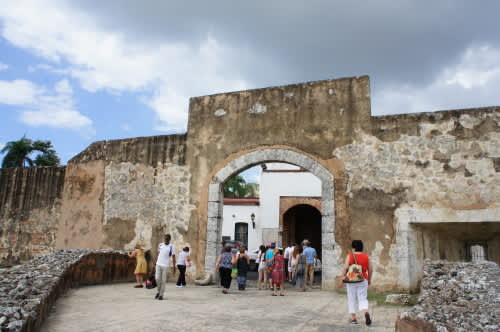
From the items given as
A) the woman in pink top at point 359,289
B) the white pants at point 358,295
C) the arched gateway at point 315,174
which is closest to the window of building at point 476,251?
the arched gateway at point 315,174

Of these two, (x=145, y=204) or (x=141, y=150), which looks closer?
(x=145, y=204)

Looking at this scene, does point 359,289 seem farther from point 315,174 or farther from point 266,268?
point 266,268

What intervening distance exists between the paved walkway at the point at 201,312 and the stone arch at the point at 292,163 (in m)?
1.15

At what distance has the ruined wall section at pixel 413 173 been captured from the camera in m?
8.98

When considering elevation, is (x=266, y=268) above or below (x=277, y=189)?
below

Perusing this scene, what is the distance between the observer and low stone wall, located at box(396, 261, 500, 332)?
394cm

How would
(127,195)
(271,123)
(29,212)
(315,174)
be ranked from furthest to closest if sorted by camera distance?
(29,212) → (127,195) → (271,123) → (315,174)

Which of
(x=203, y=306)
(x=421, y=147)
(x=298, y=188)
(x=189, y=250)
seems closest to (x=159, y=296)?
(x=203, y=306)

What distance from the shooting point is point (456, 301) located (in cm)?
454

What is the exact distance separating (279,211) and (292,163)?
34.8 ft

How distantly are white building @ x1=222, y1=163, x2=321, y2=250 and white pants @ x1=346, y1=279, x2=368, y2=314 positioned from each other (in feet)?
48.3

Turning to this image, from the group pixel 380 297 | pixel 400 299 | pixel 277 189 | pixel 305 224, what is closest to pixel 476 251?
pixel 380 297

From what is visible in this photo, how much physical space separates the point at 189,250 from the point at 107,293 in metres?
3.21

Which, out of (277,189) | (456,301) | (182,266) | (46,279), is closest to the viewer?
(456,301)
